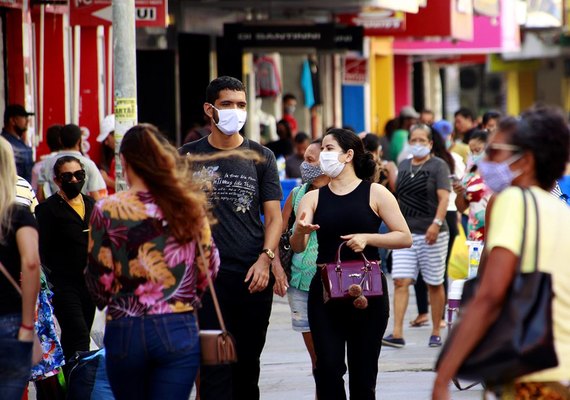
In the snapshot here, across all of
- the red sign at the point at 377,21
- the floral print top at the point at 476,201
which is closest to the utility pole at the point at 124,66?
the floral print top at the point at 476,201

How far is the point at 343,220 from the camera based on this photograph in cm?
783

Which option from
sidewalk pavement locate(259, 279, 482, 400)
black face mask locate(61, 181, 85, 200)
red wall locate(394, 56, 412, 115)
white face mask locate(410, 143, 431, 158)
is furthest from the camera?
red wall locate(394, 56, 412, 115)

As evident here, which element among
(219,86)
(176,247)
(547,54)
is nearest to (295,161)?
(219,86)

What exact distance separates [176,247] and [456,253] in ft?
17.3

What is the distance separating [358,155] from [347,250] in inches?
24.0

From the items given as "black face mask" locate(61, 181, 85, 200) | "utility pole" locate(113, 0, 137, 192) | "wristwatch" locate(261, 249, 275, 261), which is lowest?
"wristwatch" locate(261, 249, 275, 261)

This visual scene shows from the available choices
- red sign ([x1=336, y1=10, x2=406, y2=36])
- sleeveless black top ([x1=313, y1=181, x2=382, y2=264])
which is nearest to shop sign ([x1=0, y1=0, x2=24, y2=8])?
sleeveless black top ([x1=313, y1=181, x2=382, y2=264])

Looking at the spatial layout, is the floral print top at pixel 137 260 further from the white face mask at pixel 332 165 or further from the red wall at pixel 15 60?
the red wall at pixel 15 60

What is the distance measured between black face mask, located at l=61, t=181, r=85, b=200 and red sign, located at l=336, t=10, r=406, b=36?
1430cm

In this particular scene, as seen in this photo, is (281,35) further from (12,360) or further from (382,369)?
(12,360)

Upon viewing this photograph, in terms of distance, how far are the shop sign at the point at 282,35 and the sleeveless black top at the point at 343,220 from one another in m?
12.0

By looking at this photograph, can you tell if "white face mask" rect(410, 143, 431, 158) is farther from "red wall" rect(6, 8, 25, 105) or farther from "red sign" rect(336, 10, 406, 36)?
"red sign" rect(336, 10, 406, 36)

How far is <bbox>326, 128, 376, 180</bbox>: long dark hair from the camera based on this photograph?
8.16 meters

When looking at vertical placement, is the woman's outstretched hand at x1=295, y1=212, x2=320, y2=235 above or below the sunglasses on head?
below
